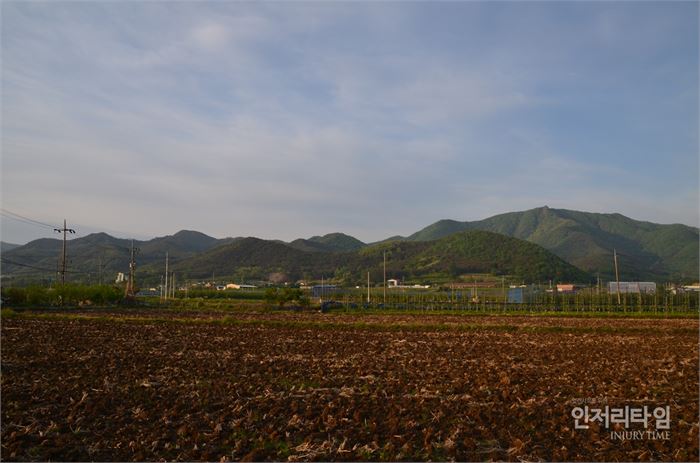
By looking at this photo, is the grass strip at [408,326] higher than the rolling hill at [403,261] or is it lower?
lower

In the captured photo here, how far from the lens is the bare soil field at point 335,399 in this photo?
734cm

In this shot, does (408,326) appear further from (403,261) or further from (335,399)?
(403,261)

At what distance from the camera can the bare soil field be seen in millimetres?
7344

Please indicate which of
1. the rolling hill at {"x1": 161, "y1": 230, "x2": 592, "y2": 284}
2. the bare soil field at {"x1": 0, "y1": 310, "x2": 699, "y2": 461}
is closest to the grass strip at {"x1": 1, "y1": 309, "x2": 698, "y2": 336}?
the bare soil field at {"x1": 0, "y1": 310, "x2": 699, "y2": 461}

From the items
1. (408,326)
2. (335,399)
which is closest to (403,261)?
(408,326)

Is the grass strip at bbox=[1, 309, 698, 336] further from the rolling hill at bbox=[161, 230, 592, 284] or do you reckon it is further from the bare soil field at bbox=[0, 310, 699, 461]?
the rolling hill at bbox=[161, 230, 592, 284]

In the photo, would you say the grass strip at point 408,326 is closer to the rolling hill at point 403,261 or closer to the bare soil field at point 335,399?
the bare soil field at point 335,399

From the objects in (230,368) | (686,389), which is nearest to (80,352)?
(230,368)

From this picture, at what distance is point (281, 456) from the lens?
7.04m

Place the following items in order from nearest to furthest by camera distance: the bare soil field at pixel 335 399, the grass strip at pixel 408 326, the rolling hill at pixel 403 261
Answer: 1. the bare soil field at pixel 335 399
2. the grass strip at pixel 408 326
3. the rolling hill at pixel 403 261

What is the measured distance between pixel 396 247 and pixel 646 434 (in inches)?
5969

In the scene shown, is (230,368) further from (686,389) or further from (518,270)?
(518,270)

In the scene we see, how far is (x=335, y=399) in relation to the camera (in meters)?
10.2

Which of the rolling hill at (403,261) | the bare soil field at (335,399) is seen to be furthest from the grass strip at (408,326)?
the rolling hill at (403,261)
